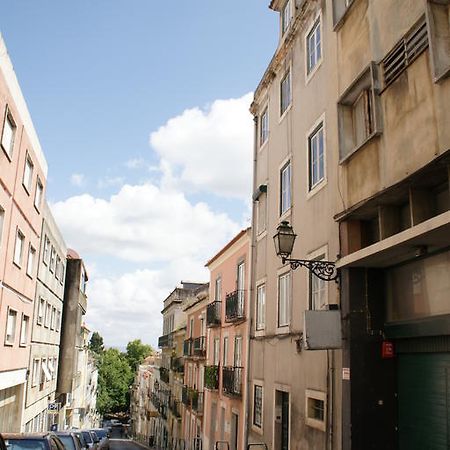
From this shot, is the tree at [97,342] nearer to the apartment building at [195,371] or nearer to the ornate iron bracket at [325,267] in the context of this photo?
the apartment building at [195,371]

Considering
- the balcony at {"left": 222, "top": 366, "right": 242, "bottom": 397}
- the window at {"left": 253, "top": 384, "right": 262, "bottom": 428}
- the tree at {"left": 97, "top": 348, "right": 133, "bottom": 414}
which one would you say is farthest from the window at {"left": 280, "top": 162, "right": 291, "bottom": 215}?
the tree at {"left": 97, "top": 348, "right": 133, "bottom": 414}

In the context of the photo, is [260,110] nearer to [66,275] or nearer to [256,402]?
[256,402]

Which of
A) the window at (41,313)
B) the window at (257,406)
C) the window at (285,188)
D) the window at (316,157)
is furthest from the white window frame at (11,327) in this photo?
A: the window at (316,157)

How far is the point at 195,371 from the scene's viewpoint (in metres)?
29.8

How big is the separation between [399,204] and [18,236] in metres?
15.0

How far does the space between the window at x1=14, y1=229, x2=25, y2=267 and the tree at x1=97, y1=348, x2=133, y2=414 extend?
76.7 m

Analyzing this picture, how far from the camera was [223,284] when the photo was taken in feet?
72.0

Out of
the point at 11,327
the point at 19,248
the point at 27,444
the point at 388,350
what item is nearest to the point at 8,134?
the point at 19,248

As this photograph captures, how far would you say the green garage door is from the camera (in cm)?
695

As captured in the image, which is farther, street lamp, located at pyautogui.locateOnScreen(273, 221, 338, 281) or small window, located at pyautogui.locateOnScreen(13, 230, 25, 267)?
small window, located at pyautogui.locateOnScreen(13, 230, 25, 267)

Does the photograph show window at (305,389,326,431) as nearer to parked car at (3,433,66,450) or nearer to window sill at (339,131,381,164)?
window sill at (339,131,381,164)

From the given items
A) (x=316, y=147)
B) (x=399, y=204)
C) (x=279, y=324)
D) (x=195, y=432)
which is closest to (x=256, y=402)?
(x=279, y=324)

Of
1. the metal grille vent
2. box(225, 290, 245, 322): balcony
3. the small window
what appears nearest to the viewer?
the metal grille vent

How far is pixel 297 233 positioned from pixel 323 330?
3.66 meters
